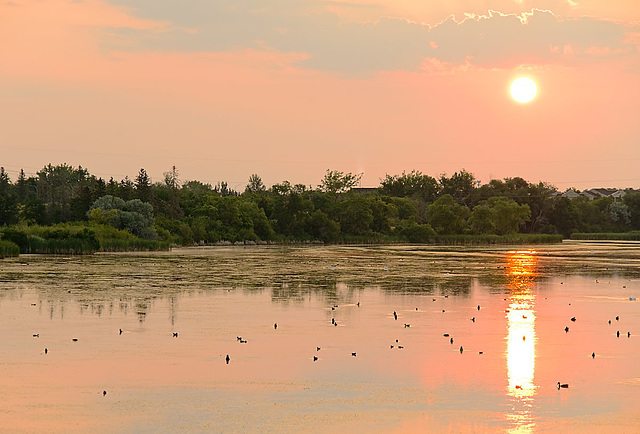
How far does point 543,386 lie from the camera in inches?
732

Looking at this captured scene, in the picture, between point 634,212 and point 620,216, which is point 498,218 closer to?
point 620,216

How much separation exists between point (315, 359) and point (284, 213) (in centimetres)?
12017

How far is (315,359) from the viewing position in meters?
21.5

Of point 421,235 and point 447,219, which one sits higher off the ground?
point 447,219

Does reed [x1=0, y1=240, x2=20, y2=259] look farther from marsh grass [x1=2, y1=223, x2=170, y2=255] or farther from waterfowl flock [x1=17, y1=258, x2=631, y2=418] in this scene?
waterfowl flock [x1=17, y1=258, x2=631, y2=418]

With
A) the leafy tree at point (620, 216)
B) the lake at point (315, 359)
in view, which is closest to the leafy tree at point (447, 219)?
the leafy tree at point (620, 216)

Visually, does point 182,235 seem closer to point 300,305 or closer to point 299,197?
point 299,197

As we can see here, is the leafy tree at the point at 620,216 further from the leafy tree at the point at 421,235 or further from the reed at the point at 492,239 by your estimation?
the leafy tree at the point at 421,235

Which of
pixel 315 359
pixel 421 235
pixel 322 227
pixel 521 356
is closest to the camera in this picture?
pixel 315 359

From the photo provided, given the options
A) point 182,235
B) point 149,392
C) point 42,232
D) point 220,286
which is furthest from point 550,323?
point 182,235

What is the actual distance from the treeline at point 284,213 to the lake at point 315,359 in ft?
181

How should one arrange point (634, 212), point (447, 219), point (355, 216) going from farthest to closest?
point (634, 212), point (447, 219), point (355, 216)

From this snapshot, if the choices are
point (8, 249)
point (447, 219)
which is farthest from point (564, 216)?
point (8, 249)

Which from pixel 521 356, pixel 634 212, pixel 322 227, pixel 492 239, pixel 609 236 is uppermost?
pixel 634 212
